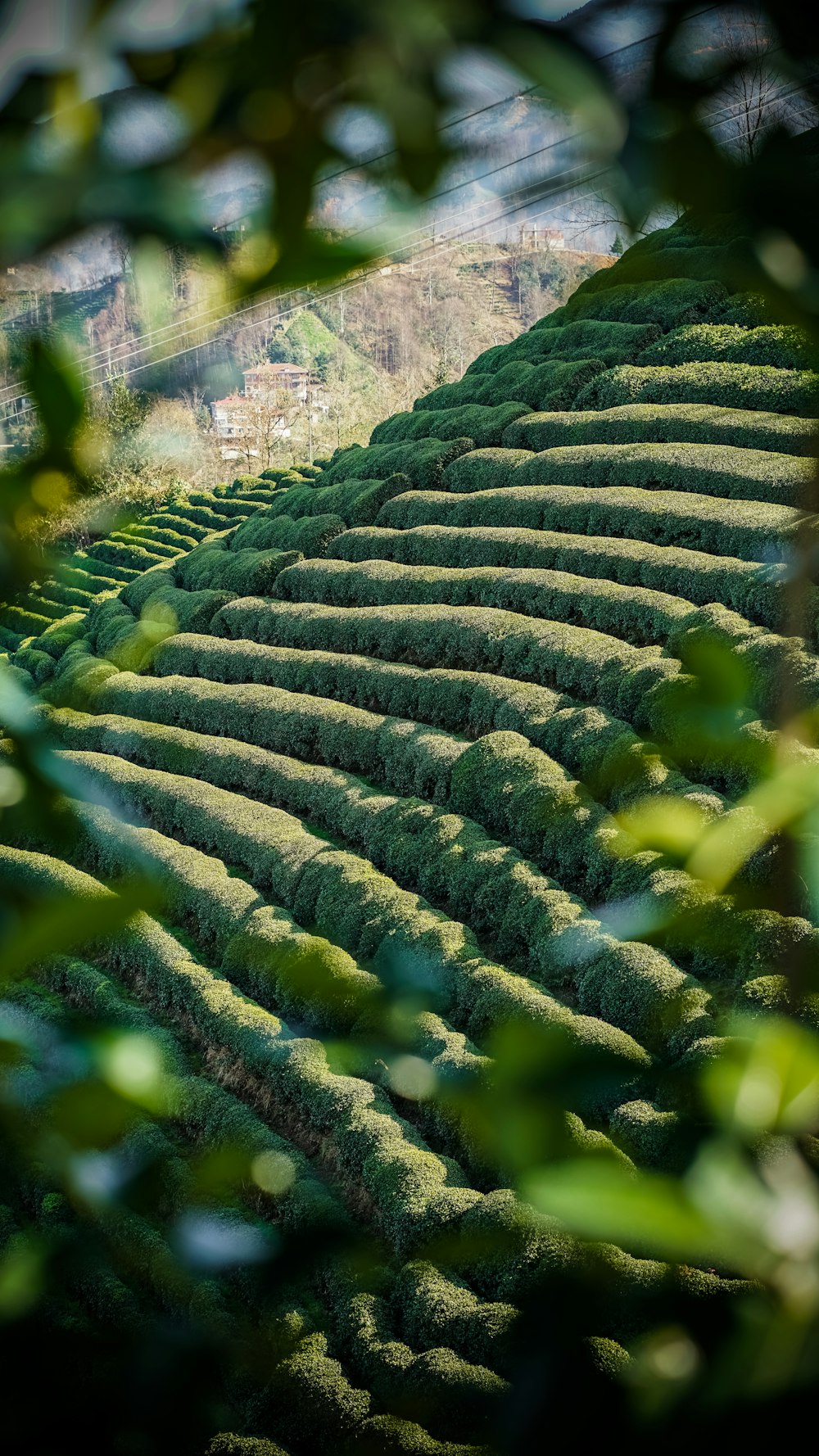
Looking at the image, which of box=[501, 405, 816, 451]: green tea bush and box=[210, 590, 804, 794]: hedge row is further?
box=[501, 405, 816, 451]: green tea bush

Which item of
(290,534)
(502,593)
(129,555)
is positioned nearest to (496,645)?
(502,593)

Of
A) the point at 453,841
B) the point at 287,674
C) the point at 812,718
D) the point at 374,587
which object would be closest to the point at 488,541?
the point at 374,587

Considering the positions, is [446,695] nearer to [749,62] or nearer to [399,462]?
[399,462]

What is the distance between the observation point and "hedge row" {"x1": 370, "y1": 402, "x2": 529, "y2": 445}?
1791 cm

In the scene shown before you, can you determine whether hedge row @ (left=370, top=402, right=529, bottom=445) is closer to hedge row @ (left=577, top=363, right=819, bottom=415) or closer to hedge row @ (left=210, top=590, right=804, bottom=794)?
hedge row @ (left=577, top=363, right=819, bottom=415)

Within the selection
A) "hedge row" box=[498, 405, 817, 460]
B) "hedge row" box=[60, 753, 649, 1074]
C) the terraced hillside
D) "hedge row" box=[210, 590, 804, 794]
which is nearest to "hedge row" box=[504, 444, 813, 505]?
the terraced hillside

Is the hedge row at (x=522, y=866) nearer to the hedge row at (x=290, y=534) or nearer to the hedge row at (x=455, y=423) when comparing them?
the hedge row at (x=290, y=534)

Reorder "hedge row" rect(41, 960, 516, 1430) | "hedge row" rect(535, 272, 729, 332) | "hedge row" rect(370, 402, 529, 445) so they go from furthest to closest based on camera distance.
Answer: "hedge row" rect(370, 402, 529, 445) < "hedge row" rect(535, 272, 729, 332) < "hedge row" rect(41, 960, 516, 1430)

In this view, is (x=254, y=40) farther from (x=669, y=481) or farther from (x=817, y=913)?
(x=669, y=481)

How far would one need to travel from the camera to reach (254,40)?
583mm

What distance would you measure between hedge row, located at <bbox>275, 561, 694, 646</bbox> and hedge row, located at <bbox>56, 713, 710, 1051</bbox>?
2134 millimetres

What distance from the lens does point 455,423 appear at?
18.8 metres

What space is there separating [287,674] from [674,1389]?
14.4m

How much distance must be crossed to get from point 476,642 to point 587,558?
171cm
